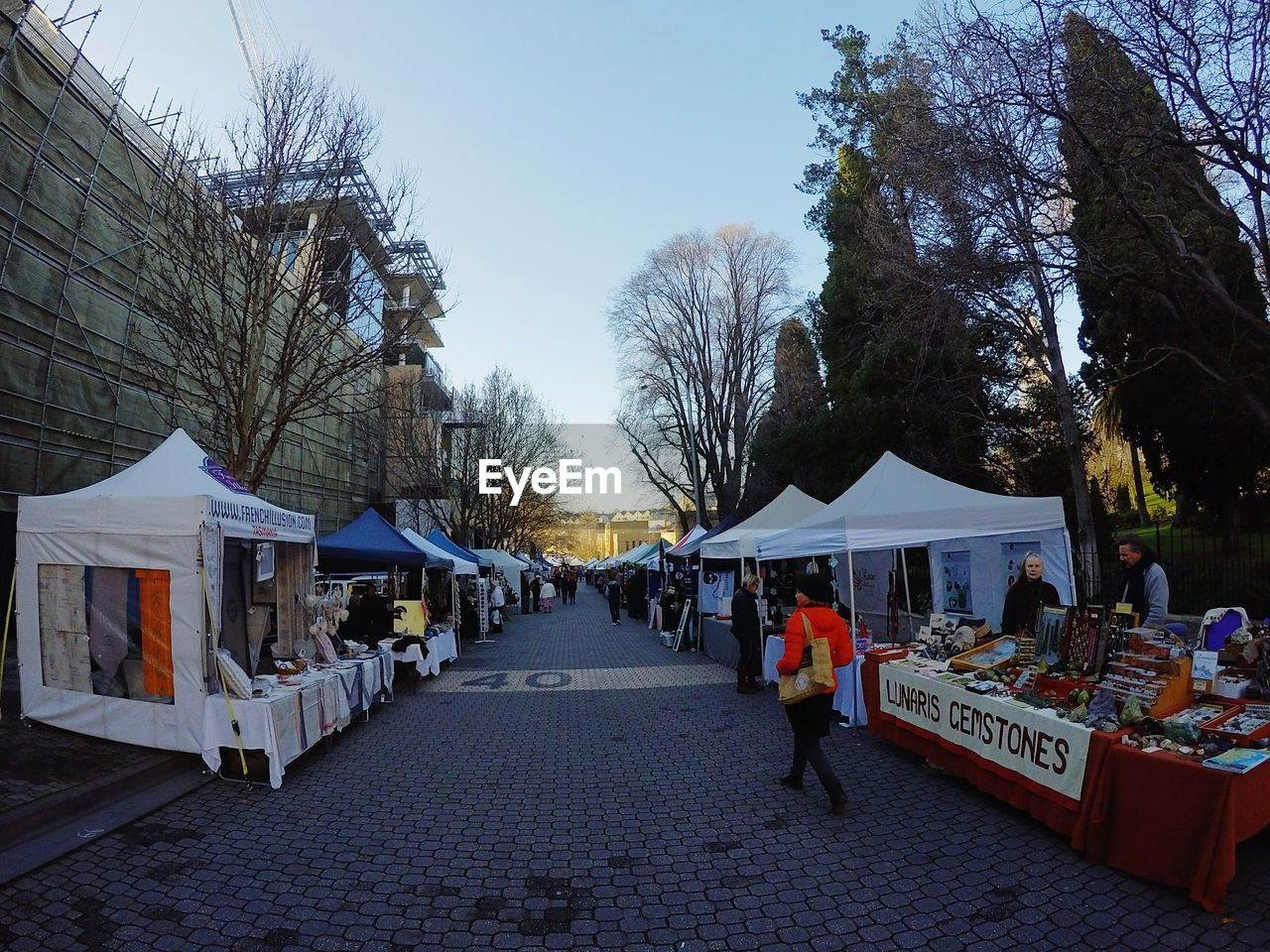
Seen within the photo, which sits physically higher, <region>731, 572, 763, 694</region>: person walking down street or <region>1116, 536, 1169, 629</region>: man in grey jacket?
<region>1116, 536, 1169, 629</region>: man in grey jacket

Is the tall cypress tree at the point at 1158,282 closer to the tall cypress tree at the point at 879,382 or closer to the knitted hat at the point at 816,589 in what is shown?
→ the tall cypress tree at the point at 879,382

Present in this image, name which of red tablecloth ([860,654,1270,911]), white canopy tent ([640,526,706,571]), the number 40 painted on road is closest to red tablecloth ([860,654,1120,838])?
red tablecloth ([860,654,1270,911])

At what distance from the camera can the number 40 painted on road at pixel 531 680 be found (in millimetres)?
11875

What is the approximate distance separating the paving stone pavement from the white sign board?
0.40 meters

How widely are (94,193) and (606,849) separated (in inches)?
639

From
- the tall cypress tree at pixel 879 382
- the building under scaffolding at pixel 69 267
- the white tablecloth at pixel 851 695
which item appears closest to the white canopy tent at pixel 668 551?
the tall cypress tree at pixel 879 382

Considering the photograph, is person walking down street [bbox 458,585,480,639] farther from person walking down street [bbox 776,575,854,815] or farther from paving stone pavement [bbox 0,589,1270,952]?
person walking down street [bbox 776,575,854,815]

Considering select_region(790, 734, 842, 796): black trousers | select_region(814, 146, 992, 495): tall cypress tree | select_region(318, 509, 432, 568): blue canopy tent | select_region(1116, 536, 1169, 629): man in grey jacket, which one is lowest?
select_region(790, 734, 842, 796): black trousers

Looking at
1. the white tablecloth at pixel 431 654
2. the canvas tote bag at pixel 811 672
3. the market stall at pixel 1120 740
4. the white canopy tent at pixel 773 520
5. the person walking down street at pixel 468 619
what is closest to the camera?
the market stall at pixel 1120 740

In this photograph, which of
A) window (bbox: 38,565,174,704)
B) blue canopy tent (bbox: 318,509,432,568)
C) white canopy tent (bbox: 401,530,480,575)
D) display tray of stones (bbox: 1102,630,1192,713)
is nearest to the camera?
display tray of stones (bbox: 1102,630,1192,713)

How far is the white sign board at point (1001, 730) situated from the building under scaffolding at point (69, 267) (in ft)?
35.2

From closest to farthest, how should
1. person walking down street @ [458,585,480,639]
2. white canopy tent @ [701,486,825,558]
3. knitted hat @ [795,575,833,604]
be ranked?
knitted hat @ [795,575,833,604], white canopy tent @ [701,486,825,558], person walking down street @ [458,585,480,639]

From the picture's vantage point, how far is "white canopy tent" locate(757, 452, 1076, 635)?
8602 millimetres

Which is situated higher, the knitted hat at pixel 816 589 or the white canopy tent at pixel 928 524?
the white canopy tent at pixel 928 524
